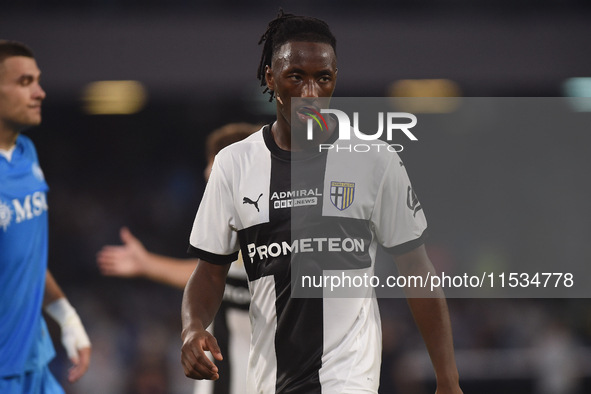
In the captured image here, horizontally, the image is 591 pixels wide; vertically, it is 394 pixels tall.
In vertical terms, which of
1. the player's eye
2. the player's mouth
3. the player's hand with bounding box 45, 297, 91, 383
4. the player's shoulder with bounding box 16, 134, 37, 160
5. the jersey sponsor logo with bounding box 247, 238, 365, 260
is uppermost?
the player's eye

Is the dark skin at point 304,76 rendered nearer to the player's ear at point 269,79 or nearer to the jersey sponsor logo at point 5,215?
the player's ear at point 269,79

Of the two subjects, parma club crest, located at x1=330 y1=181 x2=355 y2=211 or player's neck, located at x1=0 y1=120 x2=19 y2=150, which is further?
player's neck, located at x1=0 y1=120 x2=19 y2=150

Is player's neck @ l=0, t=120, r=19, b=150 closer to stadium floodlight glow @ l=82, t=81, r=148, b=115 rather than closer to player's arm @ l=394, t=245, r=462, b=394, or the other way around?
player's arm @ l=394, t=245, r=462, b=394

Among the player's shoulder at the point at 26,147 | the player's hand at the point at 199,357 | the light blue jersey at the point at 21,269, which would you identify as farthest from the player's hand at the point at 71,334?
the player's hand at the point at 199,357

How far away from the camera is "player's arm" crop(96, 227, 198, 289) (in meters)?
4.79

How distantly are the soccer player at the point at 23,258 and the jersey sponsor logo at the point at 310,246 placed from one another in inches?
89.4

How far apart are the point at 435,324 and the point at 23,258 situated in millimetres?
2842

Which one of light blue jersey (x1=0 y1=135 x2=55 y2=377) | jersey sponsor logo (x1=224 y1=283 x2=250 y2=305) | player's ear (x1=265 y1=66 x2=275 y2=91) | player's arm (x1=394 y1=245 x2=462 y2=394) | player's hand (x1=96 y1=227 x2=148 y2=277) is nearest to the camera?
player's arm (x1=394 y1=245 x2=462 y2=394)

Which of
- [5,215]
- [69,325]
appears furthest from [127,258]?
[5,215]

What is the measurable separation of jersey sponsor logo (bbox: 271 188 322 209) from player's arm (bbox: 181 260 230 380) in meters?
0.35

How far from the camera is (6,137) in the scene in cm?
439

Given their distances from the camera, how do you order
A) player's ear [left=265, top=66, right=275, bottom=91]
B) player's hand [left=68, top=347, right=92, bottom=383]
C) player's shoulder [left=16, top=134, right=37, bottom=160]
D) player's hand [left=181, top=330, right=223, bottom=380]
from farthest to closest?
player's shoulder [left=16, top=134, right=37, bottom=160] → player's hand [left=68, top=347, right=92, bottom=383] → player's ear [left=265, top=66, right=275, bottom=91] → player's hand [left=181, top=330, right=223, bottom=380]

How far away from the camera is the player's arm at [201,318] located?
2.19 meters

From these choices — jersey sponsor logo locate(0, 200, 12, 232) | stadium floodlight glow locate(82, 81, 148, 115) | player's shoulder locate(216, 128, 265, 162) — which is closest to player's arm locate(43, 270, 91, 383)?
jersey sponsor logo locate(0, 200, 12, 232)
